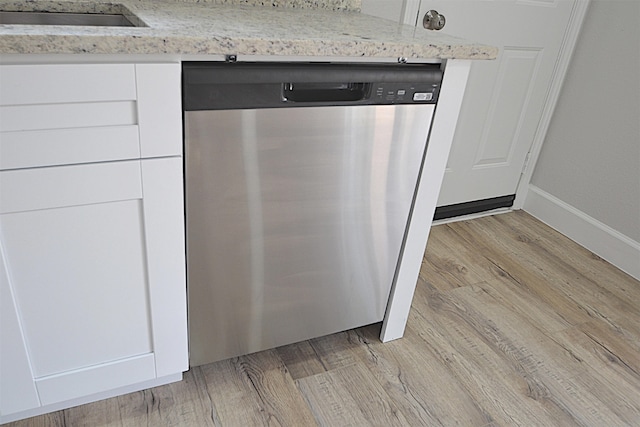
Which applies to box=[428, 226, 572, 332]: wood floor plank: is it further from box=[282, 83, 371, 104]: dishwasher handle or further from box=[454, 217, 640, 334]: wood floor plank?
box=[282, 83, 371, 104]: dishwasher handle

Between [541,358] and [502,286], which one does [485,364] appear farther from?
[502,286]

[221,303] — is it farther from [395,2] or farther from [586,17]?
[586,17]

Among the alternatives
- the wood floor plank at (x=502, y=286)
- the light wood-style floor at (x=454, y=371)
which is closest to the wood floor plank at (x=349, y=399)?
the light wood-style floor at (x=454, y=371)

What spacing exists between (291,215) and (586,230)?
1.78 metres

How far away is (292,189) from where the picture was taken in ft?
4.09

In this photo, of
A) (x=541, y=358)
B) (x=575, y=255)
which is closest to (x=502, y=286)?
(x=541, y=358)

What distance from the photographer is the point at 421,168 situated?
1.40m

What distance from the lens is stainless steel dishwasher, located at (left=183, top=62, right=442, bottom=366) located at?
3.61 ft

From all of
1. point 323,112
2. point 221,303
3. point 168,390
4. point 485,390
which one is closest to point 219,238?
point 221,303

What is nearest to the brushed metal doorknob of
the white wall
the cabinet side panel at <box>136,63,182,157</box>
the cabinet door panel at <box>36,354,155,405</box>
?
the white wall

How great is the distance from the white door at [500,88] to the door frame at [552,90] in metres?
0.02

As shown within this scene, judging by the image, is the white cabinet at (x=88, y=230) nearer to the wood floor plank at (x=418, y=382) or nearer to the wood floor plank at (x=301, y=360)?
the wood floor plank at (x=301, y=360)

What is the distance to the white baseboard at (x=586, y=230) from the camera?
7.40 feet

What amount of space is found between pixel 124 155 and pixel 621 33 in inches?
84.3
